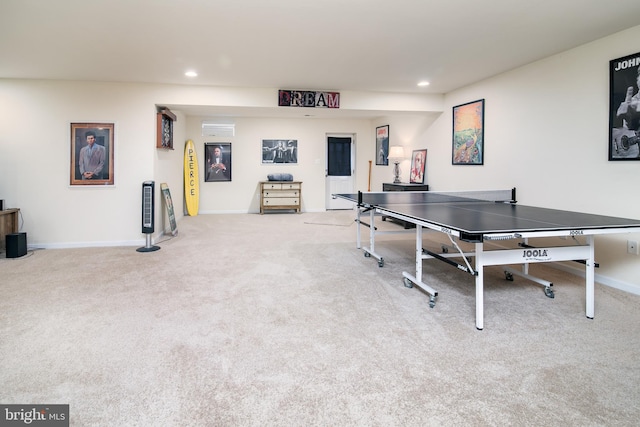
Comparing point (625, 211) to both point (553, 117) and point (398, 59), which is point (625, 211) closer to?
point (553, 117)

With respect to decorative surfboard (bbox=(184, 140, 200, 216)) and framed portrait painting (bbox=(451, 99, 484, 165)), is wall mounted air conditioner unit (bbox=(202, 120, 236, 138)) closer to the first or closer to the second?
decorative surfboard (bbox=(184, 140, 200, 216))

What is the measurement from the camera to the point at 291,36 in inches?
135

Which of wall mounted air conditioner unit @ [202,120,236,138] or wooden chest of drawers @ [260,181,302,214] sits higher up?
wall mounted air conditioner unit @ [202,120,236,138]

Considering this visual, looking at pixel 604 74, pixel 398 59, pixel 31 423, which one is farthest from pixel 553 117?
pixel 31 423

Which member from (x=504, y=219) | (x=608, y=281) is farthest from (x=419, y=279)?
(x=608, y=281)

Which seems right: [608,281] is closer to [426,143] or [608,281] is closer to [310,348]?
[310,348]

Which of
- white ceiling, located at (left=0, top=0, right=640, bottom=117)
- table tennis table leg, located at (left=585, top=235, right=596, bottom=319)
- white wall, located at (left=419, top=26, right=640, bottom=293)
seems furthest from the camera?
white wall, located at (left=419, top=26, right=640, bottom=293)

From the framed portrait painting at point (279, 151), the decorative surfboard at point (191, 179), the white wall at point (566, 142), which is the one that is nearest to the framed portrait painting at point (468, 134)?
the white wall at point (566, 142)

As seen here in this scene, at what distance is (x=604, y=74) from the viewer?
352cm

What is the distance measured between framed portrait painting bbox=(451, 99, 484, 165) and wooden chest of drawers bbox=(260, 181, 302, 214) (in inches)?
155

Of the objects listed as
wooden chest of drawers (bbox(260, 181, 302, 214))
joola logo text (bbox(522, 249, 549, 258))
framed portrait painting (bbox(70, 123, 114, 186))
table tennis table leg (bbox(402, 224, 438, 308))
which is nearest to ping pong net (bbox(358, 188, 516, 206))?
table tennis table leg (bbox(402, 224, 438, 308))

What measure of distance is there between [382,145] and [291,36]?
5.41 metres

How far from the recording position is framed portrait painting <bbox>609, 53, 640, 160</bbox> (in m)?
3.26

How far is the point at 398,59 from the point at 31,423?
13.9ft
